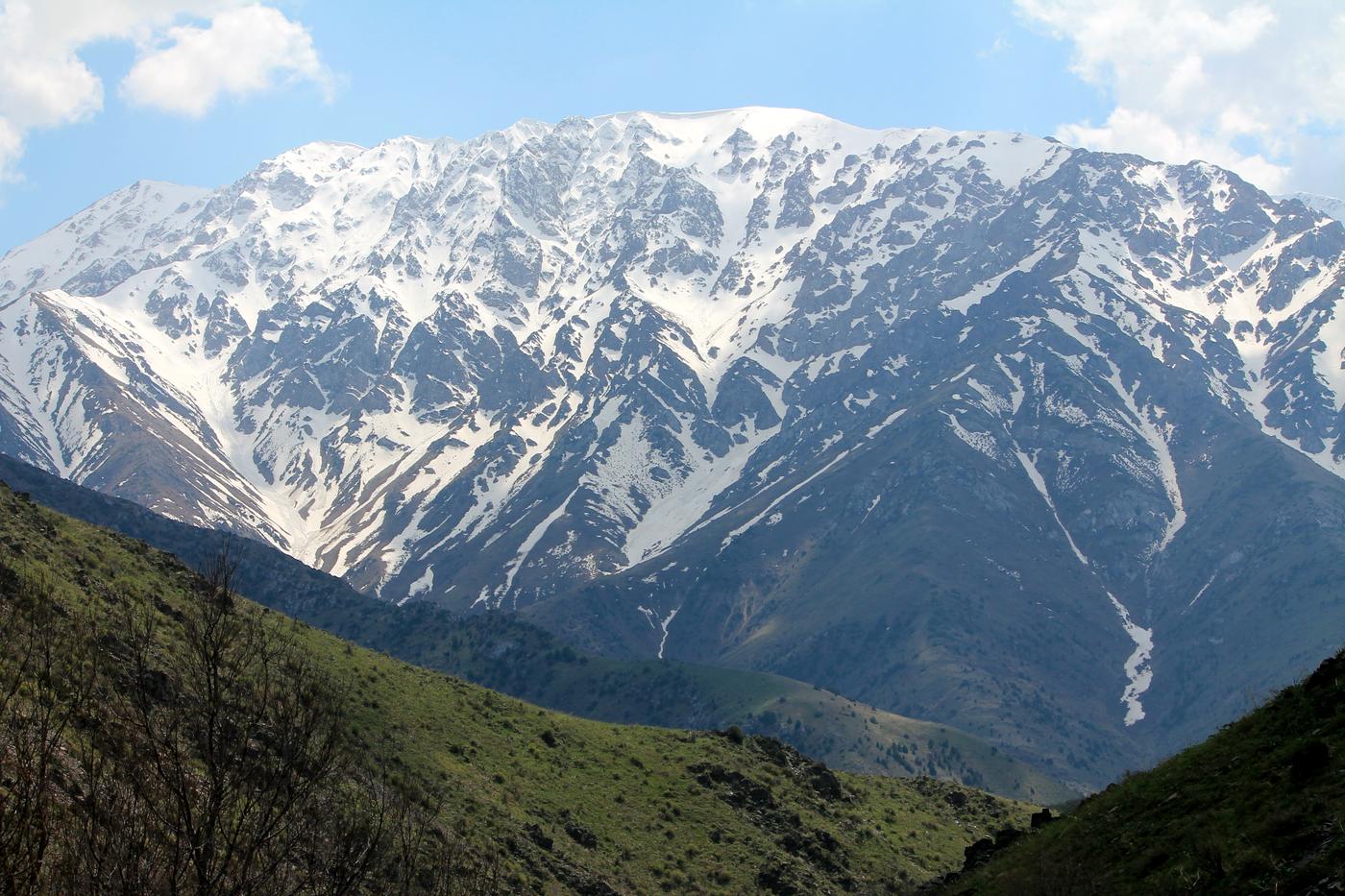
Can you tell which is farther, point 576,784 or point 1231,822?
point 576,784

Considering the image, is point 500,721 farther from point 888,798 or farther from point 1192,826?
point 1192,826

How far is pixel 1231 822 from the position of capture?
1462 inches

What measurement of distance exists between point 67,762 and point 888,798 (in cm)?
8370

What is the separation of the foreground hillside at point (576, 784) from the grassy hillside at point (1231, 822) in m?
32.5

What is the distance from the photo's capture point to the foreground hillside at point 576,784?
7738cm

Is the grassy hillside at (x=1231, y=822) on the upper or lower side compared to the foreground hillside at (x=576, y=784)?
upper

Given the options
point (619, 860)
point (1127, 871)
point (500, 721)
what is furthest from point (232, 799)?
point (500, 721)

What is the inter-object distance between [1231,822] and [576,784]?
65139mm

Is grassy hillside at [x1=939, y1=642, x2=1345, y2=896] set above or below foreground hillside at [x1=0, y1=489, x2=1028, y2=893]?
above

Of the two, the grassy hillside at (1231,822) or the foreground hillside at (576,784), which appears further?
the foreground hillside at (576,784)

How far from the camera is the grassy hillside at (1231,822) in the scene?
105ft

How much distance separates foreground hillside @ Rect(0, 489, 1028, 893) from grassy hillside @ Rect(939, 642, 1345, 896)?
107 ft

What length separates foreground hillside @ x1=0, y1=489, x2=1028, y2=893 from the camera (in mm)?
77375

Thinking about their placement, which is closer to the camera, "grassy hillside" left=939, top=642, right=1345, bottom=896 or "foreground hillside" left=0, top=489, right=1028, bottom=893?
"grassy hillside" left=939, top=642, right=1345, bottom=896
